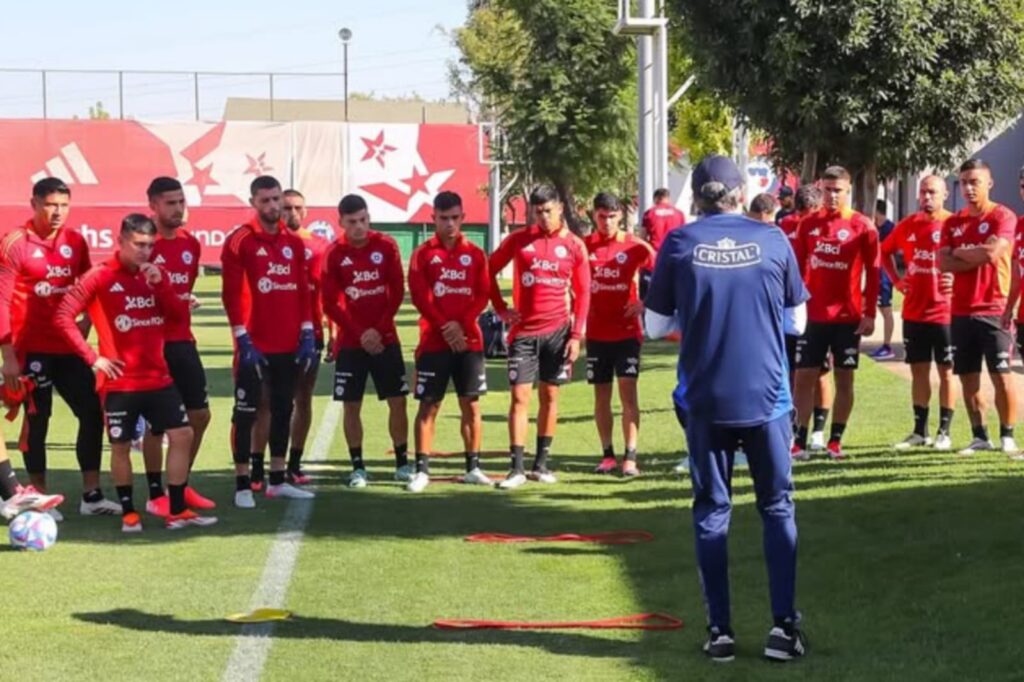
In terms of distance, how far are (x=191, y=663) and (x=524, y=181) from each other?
28.4 meters

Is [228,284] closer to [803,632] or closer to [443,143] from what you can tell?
[803,632]

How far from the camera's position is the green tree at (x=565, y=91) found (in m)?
30.5

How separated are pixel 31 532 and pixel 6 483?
799 mm

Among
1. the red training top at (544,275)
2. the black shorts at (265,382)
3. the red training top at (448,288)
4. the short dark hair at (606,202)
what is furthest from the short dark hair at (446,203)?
the black shorts at (265,382)

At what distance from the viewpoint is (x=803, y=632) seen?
6930mm

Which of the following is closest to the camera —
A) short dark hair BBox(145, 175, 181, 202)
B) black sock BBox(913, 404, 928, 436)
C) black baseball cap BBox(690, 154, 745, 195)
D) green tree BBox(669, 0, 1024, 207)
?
black baseball cap BBox(690, 154, 745, 195)

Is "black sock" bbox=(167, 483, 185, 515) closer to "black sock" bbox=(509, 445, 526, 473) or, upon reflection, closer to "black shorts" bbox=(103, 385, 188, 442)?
"black shorts" bbox=(103, 385, 188, 442)

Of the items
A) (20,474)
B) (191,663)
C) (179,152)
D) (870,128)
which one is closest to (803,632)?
(191,663)

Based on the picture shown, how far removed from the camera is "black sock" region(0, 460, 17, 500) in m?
9.88

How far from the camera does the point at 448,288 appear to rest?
11789 mm

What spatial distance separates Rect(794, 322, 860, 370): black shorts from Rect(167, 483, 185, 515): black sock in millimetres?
5093

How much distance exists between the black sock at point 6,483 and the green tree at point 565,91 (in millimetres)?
21343

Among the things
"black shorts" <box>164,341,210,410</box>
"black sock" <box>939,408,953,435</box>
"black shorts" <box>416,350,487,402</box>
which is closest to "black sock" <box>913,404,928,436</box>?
"black sock" <box>939,408,953,435</box>

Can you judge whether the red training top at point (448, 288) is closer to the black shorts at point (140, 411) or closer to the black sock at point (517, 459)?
the black sock at point (517, 459)
